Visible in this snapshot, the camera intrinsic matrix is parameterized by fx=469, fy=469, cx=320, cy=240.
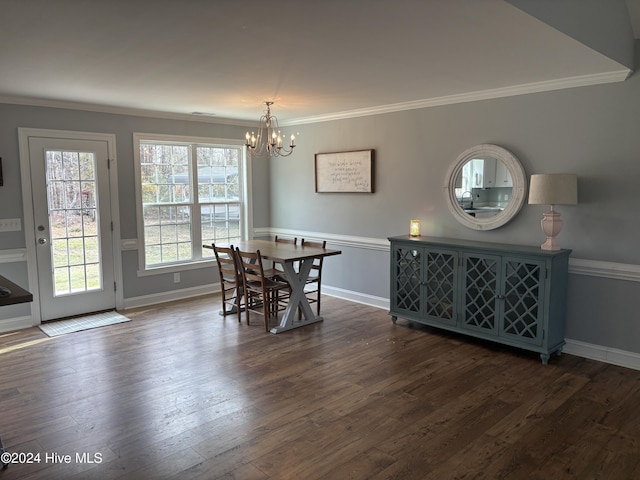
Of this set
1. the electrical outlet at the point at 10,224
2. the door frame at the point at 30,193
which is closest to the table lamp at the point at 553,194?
the door frame at the point at 30,193

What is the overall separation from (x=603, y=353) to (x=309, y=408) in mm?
2519

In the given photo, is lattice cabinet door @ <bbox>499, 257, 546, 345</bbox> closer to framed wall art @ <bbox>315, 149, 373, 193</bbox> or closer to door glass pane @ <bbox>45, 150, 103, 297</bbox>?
framed wall art @ <bbox>315, 149, 373, 193</bbox>

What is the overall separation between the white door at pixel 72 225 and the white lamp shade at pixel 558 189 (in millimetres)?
4452

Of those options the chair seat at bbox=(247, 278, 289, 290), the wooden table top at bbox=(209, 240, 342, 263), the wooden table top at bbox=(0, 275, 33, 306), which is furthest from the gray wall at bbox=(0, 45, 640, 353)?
the wooden table top at bbox=(0, 275, 33, 306)

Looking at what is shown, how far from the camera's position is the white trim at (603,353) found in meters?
3.72

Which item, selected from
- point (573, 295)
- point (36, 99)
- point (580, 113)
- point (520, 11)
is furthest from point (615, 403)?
point (36, 99)

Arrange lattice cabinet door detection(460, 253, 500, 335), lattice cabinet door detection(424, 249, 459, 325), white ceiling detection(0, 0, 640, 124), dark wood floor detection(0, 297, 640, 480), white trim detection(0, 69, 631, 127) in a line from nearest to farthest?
white ceiling detection(0, 0, 640, 124)
dark wood floor detection(0, 297, 640, 480)
white trim detection(0, 69, 631, 127)
lattice cabinet door detection(460, 253, 500, 335)
lattice cabinet door detection(424, 249, 459, 325)

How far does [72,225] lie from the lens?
5.09 metres

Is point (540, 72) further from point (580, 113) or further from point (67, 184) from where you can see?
point (67, 184)

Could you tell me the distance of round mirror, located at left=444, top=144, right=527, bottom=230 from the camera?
4230mm

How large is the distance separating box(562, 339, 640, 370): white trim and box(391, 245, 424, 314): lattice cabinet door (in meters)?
1.33

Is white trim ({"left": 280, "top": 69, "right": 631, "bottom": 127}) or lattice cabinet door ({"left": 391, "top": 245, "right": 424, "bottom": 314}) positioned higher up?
white trim ({"left": 280, "top": 69, "right": 631, "bottom": 127})

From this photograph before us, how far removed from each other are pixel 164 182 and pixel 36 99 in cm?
161

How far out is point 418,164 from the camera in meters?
5.00
